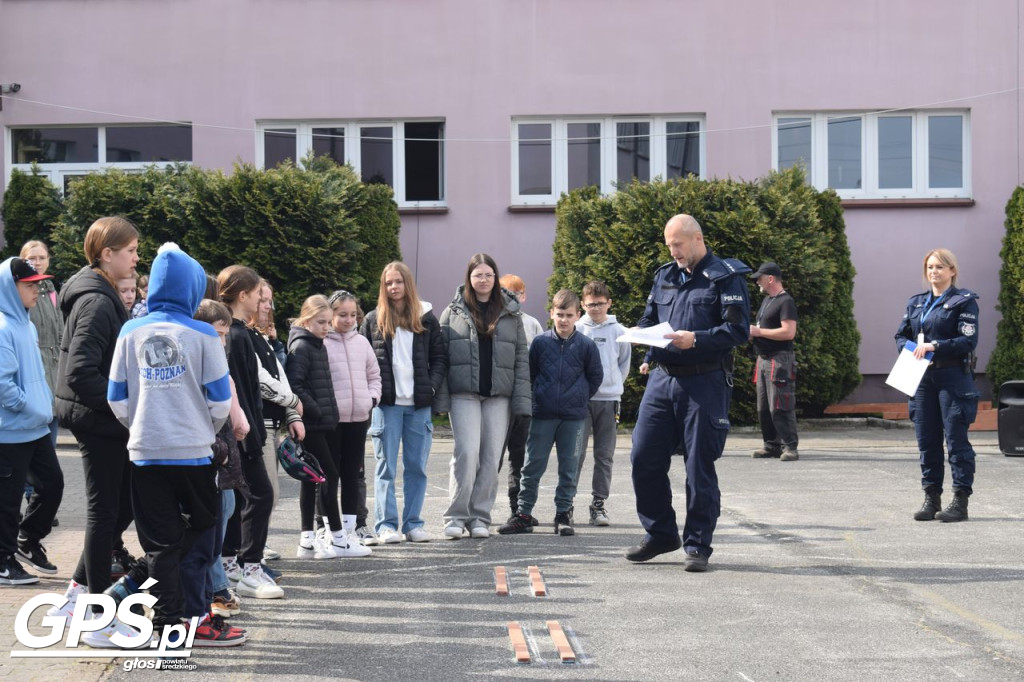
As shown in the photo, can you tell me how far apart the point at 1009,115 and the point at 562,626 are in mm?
15167

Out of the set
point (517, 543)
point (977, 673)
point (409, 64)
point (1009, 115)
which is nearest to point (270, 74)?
point (409, 64)

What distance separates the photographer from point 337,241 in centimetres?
1747

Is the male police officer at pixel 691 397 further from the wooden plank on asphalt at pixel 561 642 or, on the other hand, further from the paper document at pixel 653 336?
the wooden plank on asphalt at pixel 561 642

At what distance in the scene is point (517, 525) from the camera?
9703mm

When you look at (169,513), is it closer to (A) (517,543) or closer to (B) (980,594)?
(A) (517,543)

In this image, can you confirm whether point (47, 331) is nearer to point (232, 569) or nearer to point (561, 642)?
point (232, 569)

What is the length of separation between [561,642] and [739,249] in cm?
1109

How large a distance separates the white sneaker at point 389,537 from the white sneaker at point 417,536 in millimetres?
97

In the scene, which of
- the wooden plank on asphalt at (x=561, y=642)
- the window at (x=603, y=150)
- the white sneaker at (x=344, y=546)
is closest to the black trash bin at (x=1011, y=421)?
the window at (x=603, y=150)

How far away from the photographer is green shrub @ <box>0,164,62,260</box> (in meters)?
18.7

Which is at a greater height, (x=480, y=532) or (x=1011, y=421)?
(x=1011, y=421)

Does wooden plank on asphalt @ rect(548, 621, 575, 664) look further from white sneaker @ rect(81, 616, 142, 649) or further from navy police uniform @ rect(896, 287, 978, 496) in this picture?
navy police uniform @ rect(896, 287, 978, 496)

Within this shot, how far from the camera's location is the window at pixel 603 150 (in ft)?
64.2

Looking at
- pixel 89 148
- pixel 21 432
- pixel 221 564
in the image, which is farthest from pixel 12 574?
pixel 89 148
